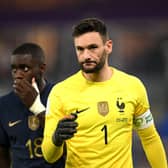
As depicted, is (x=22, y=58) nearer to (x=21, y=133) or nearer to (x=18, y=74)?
(x=18, y=74)

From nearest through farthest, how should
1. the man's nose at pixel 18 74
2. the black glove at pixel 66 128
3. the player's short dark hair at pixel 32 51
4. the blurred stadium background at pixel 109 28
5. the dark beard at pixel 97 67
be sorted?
the black glove at pixel 66 128, the dark beard at pixel 97 67, the man's nose at pixel 18 74, the player's short dark hair at pixel 32 51, the blurred stadium background at pixel 109 28

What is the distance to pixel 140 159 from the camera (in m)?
9.30

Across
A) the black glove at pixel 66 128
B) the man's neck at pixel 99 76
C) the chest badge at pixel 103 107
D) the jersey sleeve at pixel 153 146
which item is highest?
the man's neck at pixel 99 76

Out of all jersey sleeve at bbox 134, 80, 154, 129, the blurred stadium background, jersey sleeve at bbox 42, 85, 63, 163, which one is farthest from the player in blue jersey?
the blurred stadium background

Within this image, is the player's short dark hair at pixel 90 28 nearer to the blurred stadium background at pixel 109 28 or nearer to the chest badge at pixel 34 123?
the chest badge at pixel 34 123

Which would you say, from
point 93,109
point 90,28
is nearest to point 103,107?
point 93,109

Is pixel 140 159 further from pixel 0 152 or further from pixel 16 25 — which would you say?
pixel 0 152

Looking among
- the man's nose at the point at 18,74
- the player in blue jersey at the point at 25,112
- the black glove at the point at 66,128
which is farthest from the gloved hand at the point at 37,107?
the black glove at the point at 66,128

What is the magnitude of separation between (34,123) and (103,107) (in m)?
0.51

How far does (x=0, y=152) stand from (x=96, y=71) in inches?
34.9

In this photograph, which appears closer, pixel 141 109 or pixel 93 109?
pixel 93 109

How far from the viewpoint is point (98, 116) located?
456cm

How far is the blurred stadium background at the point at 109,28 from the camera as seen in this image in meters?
11.2

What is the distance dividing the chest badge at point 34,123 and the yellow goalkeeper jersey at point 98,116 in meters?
0.29
